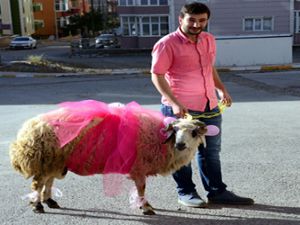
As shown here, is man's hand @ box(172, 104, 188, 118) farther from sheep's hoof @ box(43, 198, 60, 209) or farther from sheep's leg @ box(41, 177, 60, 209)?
sheep's hoof @ box(43, 198, 60, 209)

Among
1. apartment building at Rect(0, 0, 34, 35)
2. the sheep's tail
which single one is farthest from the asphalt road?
apartment building at Rect(0, 0, 34, 35)

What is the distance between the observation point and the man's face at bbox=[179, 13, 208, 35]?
418 centimetres

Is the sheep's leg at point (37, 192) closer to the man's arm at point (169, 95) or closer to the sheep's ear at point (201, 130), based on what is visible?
the man's arm at point (169, 95)

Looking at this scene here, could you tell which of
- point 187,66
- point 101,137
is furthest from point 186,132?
point 101,137

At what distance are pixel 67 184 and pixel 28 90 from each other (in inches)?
402

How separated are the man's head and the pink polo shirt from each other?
0.37 feet

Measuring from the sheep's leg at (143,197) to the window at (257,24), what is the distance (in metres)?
35.5

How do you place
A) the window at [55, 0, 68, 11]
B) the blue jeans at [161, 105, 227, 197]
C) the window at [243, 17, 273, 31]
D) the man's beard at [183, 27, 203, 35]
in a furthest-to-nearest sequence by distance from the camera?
the window at [55, 0, 68, 11]
the window at [243, 17, 273, 31]
the blue jeans at [161, 105, 227, 197]
the man's beard at [183, 27, 203, 35]

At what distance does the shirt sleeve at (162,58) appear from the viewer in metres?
4.29

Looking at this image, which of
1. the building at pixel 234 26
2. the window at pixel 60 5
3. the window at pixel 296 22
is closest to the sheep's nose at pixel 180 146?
the building at pixel 234 26

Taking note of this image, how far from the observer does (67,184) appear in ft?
18.2

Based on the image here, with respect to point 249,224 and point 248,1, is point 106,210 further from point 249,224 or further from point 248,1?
point 248,1

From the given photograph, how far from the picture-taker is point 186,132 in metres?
4.14

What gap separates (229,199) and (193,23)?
5.94 feet
